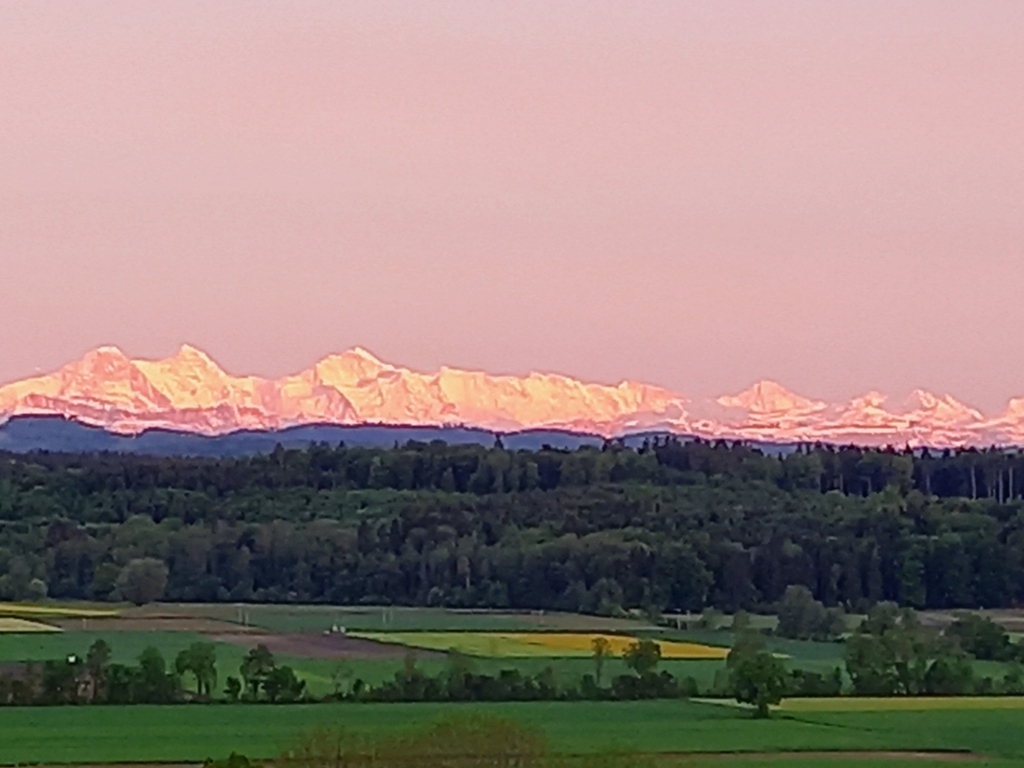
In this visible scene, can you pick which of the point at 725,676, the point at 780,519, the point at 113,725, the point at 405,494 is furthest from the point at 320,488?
the point at 113,725

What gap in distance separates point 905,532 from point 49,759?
82944 mm

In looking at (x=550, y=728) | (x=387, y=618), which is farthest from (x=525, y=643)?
(x=550, y=728)

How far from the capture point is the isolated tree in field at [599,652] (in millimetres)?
92481

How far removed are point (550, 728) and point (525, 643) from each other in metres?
33.4

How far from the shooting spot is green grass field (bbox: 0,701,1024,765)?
69.6 metres

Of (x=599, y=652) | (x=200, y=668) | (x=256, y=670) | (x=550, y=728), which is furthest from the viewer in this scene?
(x=599, y=652)

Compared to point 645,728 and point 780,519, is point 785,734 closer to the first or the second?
point 645,728

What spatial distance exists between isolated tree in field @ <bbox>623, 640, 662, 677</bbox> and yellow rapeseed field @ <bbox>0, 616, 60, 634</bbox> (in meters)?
26.0

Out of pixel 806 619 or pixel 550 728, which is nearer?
pixel 550 728

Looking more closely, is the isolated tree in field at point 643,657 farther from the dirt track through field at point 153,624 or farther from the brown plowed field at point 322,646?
the dirt track through field at point 153,624

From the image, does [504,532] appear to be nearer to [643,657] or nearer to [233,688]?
[643,657]

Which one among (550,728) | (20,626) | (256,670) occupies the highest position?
(20,626)

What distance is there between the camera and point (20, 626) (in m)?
112

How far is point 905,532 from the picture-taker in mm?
144000
